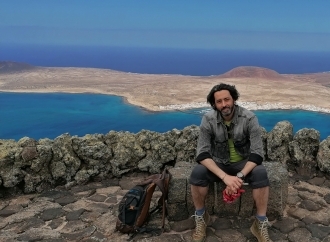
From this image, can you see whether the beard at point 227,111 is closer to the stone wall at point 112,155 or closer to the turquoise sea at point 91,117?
the stone wall at point 112,155

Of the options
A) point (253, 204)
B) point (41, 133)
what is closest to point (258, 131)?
point (253, 204)

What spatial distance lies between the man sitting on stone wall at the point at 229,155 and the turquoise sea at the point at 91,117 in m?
19.6

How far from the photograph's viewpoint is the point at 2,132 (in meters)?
26.7

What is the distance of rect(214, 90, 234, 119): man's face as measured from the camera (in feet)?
13.2

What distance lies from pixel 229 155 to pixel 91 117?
2603cm

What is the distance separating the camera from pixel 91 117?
29.3 m

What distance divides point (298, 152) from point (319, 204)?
58.8 inches

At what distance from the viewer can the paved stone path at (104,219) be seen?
4.28 meters

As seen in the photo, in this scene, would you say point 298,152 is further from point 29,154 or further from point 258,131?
point 29,154

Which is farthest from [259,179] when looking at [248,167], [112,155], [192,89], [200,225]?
[192,89]

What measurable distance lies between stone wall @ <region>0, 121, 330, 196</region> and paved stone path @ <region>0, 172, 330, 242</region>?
0.28 m

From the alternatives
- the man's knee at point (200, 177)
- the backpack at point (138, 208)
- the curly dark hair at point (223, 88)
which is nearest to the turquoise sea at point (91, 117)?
the backpack at point (138, 208)

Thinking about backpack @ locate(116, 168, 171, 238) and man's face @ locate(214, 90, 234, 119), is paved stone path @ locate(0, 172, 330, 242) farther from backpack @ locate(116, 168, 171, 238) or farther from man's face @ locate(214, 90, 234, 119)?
man's face @ locate(214, 90, 234, 119)

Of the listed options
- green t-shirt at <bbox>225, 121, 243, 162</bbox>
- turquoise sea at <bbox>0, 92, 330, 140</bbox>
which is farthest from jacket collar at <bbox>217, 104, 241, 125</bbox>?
turquoise sea at <bbox>0, 92, 330, 140</bbox>
